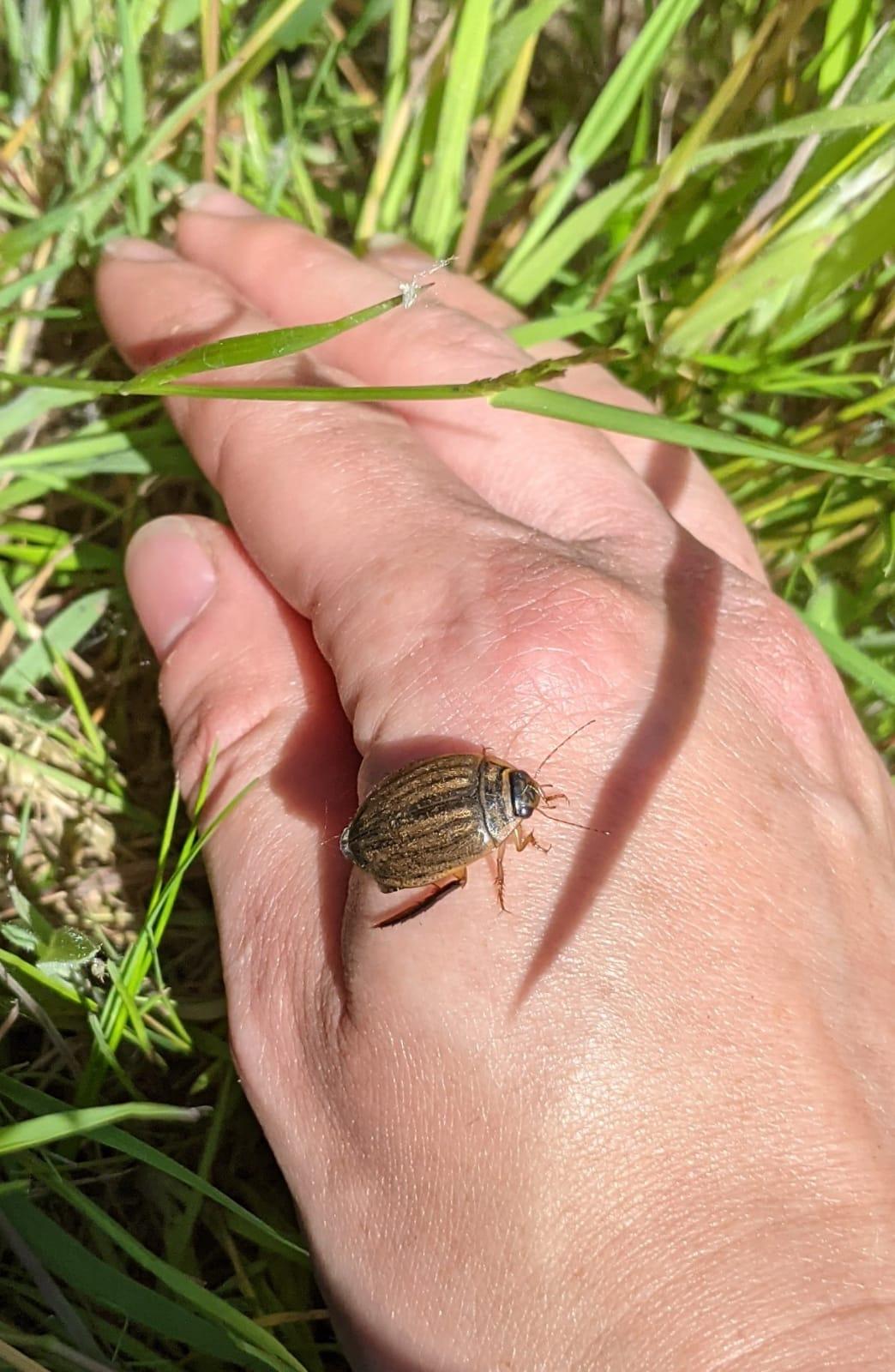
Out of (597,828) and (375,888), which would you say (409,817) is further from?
(597,828)

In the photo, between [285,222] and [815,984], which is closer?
[815,984]

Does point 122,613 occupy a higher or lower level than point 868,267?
lower

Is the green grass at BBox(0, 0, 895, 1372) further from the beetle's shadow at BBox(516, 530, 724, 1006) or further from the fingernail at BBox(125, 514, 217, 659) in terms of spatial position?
the beetle's shadow at BBox(516, 530, 724, 1006)

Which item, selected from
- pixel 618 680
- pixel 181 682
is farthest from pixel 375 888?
pixel 181 682

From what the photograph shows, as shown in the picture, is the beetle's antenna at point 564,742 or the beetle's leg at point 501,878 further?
the beetle's antenna at point 564,742

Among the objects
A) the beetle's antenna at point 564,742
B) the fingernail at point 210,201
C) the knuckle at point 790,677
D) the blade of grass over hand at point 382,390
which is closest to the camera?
the blade of grass over hand at point 382,390

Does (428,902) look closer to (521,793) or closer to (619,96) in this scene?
(521,793)

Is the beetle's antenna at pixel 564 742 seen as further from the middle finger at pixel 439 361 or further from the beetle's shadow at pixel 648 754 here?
the middle finger at pixel 439 361

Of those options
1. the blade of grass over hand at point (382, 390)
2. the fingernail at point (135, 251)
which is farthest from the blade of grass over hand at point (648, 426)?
the fingernail at point (135, 251)
